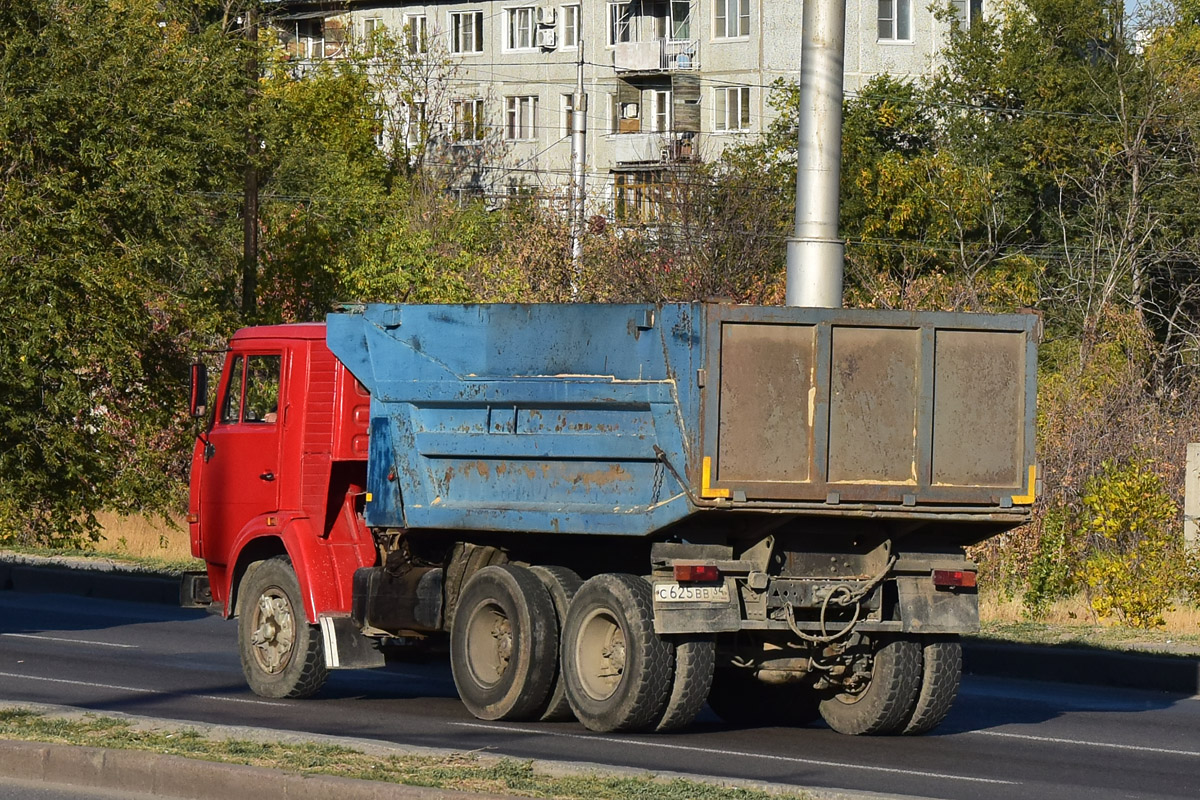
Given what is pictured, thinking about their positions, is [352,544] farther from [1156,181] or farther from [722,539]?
[1156,181]

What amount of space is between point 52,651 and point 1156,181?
108 ft

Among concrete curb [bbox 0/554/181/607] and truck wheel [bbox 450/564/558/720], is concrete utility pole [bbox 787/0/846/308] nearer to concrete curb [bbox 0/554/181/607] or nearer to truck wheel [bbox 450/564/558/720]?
truck wheel [bbox 450/564/558/720]

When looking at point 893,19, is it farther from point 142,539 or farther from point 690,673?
point 690,673

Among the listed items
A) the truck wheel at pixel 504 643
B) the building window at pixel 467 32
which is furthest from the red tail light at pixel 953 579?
the building window at pixel 467 32

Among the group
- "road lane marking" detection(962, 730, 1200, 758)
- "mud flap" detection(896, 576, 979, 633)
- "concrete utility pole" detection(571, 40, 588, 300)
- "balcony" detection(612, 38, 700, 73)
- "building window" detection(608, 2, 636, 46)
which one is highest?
"building window" detection(608, 2, 636, 46)

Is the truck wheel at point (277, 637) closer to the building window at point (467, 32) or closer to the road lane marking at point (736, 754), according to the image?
the road lane marking at point (736, 754)

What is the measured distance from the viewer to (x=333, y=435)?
12.7 m

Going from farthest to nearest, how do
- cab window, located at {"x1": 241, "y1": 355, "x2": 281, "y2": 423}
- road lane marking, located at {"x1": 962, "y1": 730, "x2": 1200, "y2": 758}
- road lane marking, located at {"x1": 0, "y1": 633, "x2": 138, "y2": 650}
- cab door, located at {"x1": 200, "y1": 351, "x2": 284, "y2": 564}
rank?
road lane marking, located at {"x1": 0, "y1": 633, "x2": 138, "y2": 650}, cab window, located at {"x1": 241, "y1": 355, "x2": 281, "y2": 423}, cab door, located at {"x1": 200, "y1": 351, "x2": 284, "y2": 564}, road lane marking, located at {"x1": 962, "y1": 730, "x2": 1200, "y2": 758}

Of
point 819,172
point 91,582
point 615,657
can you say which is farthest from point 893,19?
point 615,657

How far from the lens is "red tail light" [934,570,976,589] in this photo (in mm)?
11109

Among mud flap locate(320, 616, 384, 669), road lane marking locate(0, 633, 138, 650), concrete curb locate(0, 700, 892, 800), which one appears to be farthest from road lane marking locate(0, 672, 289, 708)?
concrete curb locate(0, 700, 892, 800)

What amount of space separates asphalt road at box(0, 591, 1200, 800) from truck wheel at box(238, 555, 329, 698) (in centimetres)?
18

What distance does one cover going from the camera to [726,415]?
10398 millimetres

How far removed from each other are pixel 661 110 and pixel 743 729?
2158 inches
